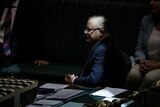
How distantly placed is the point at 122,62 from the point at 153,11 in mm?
962

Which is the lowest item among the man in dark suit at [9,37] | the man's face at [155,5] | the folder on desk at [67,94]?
the folder on desk at [67,94]

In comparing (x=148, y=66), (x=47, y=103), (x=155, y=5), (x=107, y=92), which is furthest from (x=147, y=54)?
(x=47, y=103)

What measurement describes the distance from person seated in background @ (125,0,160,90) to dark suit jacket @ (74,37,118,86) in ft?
1.79

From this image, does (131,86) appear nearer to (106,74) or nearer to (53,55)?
(106,74)

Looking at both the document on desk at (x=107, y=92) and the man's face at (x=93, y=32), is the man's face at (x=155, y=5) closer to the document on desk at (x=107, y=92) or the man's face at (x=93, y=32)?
the man's face at (x=93, y=32)

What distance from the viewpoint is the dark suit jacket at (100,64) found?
158 inches

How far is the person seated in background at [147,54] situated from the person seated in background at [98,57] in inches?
21.9

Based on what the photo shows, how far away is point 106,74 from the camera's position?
4.05 meters

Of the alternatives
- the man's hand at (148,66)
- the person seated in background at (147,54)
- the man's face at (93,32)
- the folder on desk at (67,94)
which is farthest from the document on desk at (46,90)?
the man's hand at (148,66)

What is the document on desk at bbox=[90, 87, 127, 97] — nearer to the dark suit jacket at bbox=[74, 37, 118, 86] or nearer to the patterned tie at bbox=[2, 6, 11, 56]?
the dark suit jacket at bbox=[74, 37, 118, 86]

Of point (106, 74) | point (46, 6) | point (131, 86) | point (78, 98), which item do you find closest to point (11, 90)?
point (78, 98)

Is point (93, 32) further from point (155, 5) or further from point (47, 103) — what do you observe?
point (47, 103)

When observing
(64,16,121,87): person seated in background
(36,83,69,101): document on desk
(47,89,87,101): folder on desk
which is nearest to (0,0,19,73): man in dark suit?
(64,16,121,87): person seated in background

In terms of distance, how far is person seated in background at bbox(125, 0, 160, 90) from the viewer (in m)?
4.56
